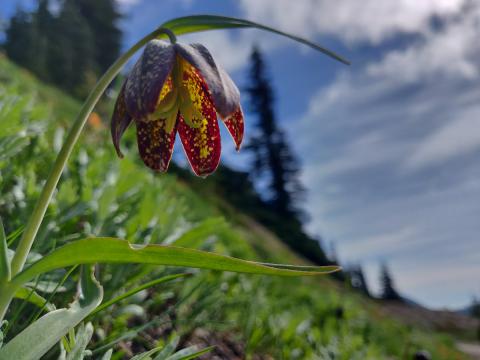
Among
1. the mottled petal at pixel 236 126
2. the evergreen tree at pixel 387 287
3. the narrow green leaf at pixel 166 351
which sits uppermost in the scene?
the evergreen tree at pixel 387 287

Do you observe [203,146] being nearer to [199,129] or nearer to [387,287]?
[199,129]

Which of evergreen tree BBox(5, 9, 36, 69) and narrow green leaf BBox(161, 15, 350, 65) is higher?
evergreen tree BBox(5, 9, 36, 69)

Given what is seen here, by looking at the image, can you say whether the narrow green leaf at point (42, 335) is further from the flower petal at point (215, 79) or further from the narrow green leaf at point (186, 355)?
the flower petal at point (215, 79)

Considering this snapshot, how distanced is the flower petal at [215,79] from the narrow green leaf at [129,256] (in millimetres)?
238

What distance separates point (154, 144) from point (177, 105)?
3.8 inches

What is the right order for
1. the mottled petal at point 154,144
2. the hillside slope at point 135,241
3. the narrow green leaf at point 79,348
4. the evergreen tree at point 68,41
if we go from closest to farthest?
the narrow green leaf at point 79,348
the mottled petal at point 154,144
the hillside slope at point 135,241
the evergreen tree at point 68,41

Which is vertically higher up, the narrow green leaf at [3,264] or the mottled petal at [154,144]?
the mottled petal at [154,144]

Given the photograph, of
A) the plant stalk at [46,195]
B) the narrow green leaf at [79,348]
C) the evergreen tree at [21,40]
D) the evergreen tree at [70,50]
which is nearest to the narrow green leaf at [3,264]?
the plant stalk at [46,195]

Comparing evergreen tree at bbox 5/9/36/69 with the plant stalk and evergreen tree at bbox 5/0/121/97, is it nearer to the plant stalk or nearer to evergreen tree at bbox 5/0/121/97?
evergreen tree at bbox 5/0/121/97

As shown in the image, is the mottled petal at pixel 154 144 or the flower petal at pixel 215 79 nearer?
the flower petal at pixel 215 79

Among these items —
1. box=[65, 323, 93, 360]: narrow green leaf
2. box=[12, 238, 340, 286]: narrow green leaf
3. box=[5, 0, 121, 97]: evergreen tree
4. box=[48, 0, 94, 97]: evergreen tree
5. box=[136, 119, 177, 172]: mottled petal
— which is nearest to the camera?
box=[12, 238, 340, 286]: narrow green leaf

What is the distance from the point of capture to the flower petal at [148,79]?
938mm

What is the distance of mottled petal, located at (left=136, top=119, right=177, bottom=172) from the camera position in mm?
1167

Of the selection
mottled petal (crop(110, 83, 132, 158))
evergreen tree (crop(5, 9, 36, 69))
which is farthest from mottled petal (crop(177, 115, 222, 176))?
evergreen tree (crop(5, 9, 36, 69))
